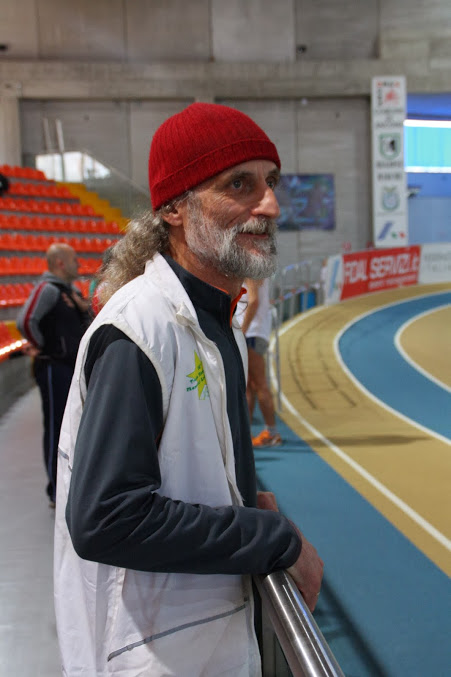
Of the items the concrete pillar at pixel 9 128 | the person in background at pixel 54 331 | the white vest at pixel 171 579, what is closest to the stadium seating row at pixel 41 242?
the concrete pillar at pixel 9 128

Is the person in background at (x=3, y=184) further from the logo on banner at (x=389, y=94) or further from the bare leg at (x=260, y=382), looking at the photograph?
the logo on banner at (x=389, y=94)

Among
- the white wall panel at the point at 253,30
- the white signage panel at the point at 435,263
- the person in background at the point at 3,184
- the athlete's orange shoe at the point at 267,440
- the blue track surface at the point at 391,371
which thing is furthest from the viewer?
the white signage panel at the point at 435,263

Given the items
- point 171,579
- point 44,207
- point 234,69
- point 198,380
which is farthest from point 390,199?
point 171,579

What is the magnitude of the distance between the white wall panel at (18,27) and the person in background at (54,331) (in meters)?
18.2

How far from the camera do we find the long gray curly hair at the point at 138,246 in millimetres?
1435

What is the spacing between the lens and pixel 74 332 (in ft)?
15.5

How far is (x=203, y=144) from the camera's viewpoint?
1269mm

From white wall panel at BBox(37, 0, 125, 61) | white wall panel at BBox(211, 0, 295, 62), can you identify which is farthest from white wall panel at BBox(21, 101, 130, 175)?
white wall panel at BBox(211, 0, 295, 62)

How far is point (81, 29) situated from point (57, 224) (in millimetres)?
8135

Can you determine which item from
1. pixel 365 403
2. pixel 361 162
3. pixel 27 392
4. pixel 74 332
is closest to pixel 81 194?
pixel 361 162

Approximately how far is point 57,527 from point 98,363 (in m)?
0.43

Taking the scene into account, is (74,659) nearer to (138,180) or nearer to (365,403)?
(365,403)

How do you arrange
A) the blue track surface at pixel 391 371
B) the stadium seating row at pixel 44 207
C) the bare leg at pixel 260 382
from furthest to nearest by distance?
1. the stadium seating row at pixel 44 207
2. the blue track surface at pixel 391 371
3. the bare leg at pixel 260 382

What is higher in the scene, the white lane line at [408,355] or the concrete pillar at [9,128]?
the concrete pillar at [9,128]
